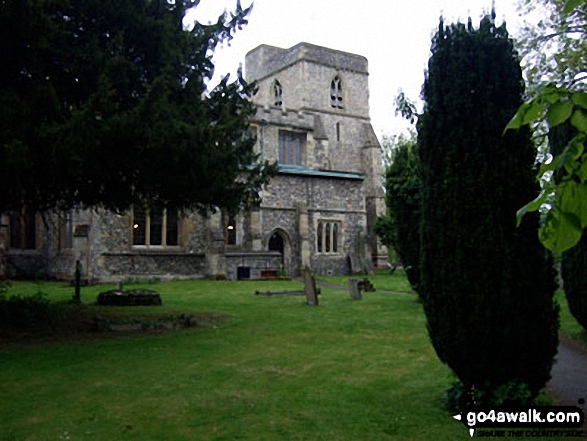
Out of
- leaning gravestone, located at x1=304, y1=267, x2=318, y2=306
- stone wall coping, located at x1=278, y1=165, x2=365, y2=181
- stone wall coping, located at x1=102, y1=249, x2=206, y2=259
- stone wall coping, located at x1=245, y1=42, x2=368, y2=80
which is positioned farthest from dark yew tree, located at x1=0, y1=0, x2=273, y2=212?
stone wall coping, located at x1=245, y1=42, x2=368, y2=80

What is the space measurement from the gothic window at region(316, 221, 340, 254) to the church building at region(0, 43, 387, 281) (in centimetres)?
7

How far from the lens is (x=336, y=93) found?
4384cm

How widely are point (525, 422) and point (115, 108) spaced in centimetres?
758

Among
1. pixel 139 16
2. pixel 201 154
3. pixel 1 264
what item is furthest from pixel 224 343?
pixel 1 264

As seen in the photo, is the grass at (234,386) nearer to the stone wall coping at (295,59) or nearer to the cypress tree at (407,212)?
the cypress tree at (407,212)

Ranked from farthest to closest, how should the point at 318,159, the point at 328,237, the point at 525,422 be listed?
the point at 318,159
the point at 328,237
the point at 525,422

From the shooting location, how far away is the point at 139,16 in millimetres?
10203

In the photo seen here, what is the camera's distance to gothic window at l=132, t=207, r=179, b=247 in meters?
26.7

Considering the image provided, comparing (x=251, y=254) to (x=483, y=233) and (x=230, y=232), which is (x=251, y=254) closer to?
(x=230, y=232)

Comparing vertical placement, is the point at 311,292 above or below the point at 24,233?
below

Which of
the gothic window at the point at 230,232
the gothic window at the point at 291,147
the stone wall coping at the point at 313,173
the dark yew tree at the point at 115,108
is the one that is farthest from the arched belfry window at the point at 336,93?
the dark yew tree at the point at 115,108

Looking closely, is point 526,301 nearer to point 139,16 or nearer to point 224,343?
point 224,343

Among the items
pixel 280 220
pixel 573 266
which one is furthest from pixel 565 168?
pixel 280 220

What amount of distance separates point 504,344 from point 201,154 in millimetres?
6278
